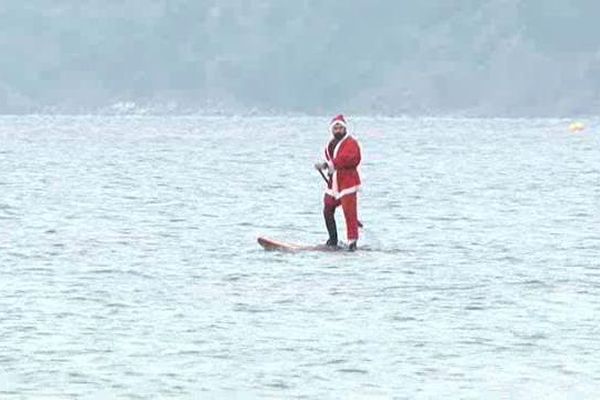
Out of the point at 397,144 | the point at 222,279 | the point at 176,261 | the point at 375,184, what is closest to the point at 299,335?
the point at 222,279

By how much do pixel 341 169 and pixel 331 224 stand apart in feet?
3.74

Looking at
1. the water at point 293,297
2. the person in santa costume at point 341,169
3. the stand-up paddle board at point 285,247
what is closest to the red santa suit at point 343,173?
the person in santa costume at point 341,169

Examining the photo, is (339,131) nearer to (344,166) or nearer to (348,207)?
(344,166)

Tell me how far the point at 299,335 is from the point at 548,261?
9422 millimetres

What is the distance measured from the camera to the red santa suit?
107ft

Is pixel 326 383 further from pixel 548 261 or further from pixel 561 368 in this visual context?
pixel 548 261

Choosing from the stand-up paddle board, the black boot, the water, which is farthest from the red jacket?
the stand-up paddle board

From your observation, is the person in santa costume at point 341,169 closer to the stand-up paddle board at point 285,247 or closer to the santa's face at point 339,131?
the santa's face at point 339,131

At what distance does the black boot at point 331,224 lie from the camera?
109ft

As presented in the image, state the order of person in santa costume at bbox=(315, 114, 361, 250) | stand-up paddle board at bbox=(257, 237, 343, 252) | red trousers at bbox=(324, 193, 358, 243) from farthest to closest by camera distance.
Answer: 1. stand-up paddle board at bbox=(257, 237, 343, 252)
2. red trousers at bbox=(324, 193, 358, 243)
3. person in santa costume at bbox=(315, 114, 361, 250)

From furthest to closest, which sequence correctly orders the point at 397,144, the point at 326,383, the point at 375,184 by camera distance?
the point at 397,144, the point at 375,184, the point at 326,383

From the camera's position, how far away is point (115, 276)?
30.7 meters

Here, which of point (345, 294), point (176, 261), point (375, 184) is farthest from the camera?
point (375, 184)

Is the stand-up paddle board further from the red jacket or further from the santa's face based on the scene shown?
the santa's face
